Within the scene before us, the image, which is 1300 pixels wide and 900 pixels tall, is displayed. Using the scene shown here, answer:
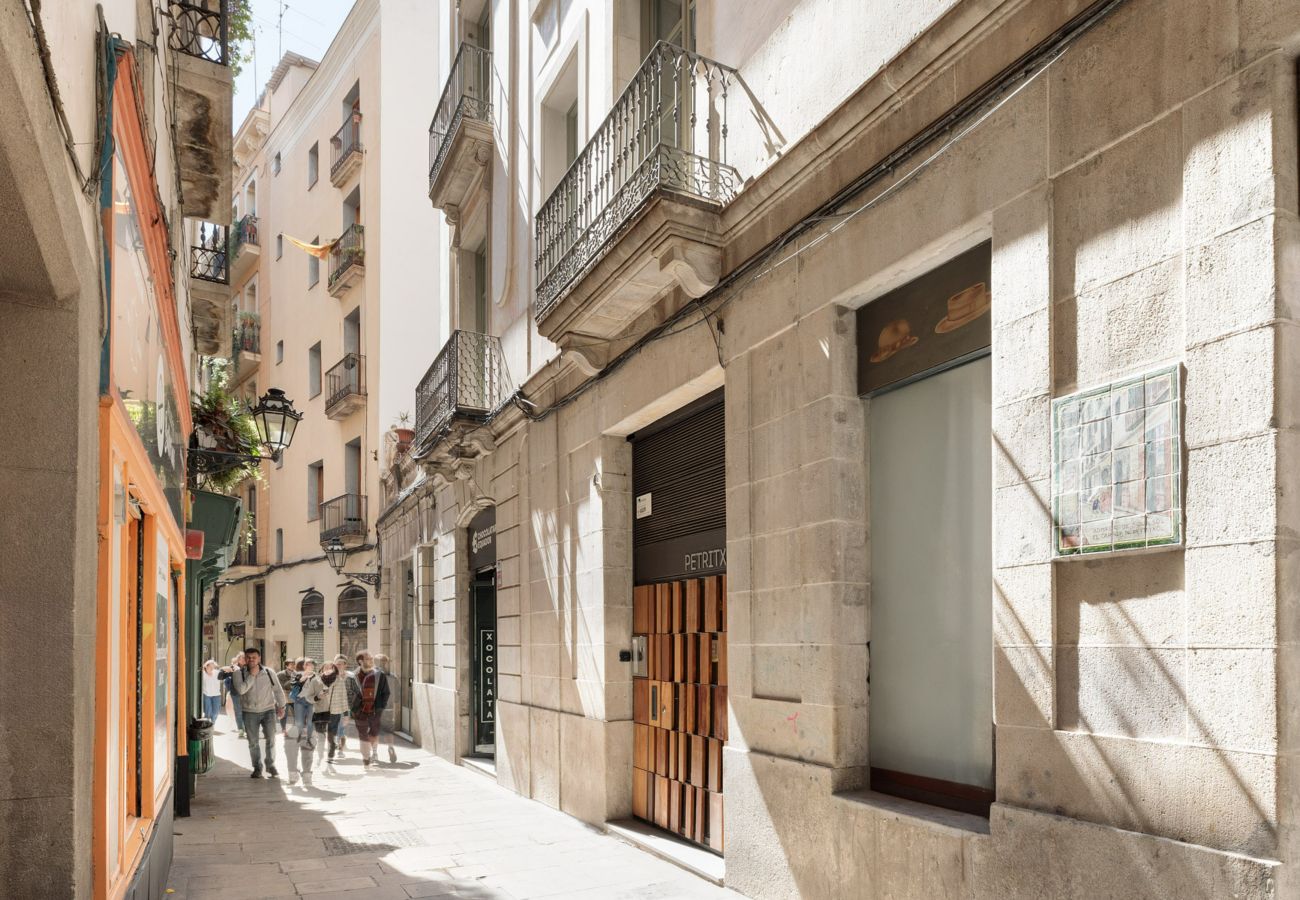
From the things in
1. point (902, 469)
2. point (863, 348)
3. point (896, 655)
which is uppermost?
point (863, 348)

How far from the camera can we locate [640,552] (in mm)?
9852

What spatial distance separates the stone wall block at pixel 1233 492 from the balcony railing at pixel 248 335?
3006cm

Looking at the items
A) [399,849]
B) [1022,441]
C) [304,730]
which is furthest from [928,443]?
[304,730]

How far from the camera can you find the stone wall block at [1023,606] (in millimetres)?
4637

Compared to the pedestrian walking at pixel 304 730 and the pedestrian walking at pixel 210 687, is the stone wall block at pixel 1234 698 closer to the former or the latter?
the pedestrian walking at pixel 304 730

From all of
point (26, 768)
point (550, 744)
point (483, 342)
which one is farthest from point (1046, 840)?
point (483, 342)

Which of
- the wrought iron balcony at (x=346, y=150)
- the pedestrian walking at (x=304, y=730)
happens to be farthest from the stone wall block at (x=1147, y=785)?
the wrought iron balcony at (x=346, y=150)

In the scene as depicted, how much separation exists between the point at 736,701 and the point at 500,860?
2797 mm

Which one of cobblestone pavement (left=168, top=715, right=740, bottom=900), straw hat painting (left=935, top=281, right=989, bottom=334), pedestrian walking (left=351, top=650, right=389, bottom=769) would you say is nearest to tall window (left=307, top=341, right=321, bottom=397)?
pedestrian walking (left=351, top=650, right=389, bottom=769)

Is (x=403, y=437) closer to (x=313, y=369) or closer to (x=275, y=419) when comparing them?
(x=313, y=369)

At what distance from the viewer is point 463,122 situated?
1395 centimetres

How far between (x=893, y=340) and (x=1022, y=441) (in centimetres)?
147

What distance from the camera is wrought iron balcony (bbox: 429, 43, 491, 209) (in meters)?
14.1

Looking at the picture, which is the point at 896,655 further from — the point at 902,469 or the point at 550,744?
the point at 550,744
